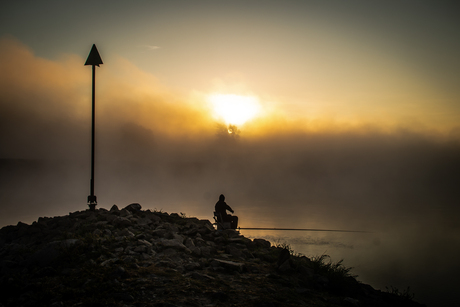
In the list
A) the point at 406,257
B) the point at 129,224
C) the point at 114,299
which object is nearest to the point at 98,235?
the point at 129,224

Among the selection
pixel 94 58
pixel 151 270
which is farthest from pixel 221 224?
pixel 94 58

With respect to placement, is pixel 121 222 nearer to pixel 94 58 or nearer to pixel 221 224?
pixel 221 224

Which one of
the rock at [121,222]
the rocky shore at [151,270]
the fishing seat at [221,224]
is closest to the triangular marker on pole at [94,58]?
the rocky shore at [151,270]

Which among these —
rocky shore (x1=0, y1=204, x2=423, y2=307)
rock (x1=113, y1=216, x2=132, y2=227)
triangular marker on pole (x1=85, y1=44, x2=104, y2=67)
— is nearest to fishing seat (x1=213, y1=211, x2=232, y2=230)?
rocky shore (x1=0, y1=204, x2=423, y2=307)

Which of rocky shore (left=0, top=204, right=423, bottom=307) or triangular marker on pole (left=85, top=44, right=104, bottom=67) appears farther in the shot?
triangular marker on pole (left=85, top=44, right=104, bottom=67)

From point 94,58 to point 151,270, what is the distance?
9.56 meters

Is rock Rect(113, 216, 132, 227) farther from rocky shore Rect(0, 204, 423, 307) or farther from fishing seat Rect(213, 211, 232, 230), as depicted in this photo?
fishing seat Rect(213, 211, 232, 230)

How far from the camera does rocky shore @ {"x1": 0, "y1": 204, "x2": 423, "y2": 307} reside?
6.40m

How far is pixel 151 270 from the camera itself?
762 cm

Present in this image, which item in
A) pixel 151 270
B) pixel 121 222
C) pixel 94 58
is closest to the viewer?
pixel 151 270

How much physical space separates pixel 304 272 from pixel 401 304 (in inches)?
121

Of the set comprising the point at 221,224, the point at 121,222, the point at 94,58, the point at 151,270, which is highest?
the point at 94,58

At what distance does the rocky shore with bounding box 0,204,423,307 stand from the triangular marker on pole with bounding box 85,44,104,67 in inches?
249

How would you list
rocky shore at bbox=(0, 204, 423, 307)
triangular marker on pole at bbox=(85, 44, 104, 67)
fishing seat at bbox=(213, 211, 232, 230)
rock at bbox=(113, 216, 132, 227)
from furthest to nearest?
fishing seat at bbox=(213, 211, 232, 230), triangular marker on pole at bbox=(85, 44, 104, 67), rock at bbox=(113, 216, 132, 227), rocky shore at bbox=(0, 204, 423, 307)
